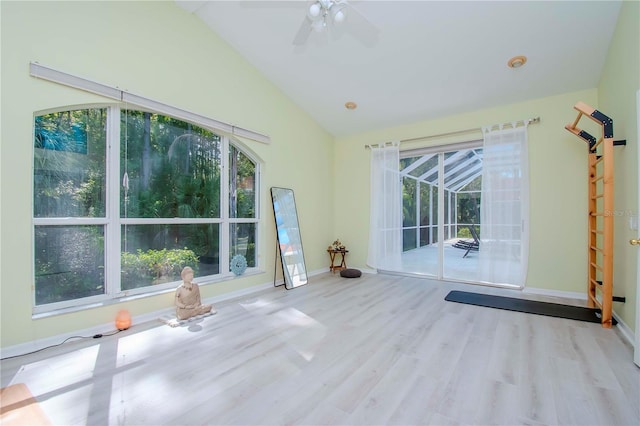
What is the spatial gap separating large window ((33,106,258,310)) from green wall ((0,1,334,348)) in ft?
0.54

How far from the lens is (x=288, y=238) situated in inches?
186

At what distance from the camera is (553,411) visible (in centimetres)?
Result: 165

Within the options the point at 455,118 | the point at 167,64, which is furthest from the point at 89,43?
the point at 455,118

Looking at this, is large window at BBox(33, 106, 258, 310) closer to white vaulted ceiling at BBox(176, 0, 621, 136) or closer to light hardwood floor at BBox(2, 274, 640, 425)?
light hardwood floor at BBox(2, 274, 640, 425)

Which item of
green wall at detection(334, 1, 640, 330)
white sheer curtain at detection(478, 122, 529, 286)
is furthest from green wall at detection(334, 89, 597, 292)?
white sheer curtain at detection(478, 122, 529, 286)

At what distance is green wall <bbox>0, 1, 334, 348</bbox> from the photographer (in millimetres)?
2268

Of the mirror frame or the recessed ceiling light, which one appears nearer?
the recessed ceiling light

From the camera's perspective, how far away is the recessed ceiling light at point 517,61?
133 inches

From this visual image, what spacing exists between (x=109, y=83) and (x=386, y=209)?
4331 millimetres

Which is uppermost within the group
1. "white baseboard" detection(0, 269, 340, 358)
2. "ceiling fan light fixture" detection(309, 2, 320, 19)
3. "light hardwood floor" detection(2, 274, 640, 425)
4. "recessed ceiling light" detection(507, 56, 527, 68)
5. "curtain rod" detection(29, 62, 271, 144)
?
"recessed ceiling light" detection(507, 56, 527, 68)

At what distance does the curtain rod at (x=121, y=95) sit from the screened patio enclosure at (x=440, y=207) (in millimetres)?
3226

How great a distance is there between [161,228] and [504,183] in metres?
4.73

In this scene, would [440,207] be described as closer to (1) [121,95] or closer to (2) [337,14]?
(2) [337,14]

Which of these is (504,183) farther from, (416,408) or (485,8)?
(416,408)
